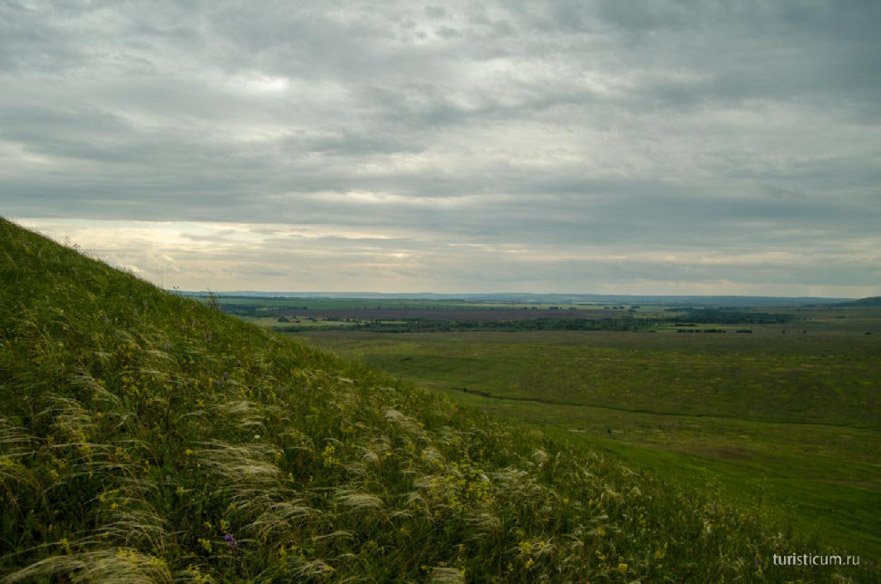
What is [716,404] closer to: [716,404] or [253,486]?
[716,404]

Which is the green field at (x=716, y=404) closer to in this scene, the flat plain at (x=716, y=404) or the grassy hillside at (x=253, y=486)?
the flat plain at (x=716, y=404)

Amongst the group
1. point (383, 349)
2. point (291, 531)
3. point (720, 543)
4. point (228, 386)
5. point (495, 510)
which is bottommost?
point (383, 349)

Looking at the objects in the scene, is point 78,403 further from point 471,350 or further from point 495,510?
point 471,350

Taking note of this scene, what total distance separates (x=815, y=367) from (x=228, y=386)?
129 metres

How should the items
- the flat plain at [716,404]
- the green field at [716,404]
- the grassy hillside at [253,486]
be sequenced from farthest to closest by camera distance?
the green field at [716,404]
the flat plain at [716,404]
the grassy hillside at [253,486]

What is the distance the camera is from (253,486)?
603 cm

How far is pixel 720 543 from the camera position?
1032cm

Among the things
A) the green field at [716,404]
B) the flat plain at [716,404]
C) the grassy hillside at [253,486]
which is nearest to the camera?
the grassy hillside at [253,486]

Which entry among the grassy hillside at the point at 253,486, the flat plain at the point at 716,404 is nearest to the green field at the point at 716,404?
the flat plain at the point at 716,404

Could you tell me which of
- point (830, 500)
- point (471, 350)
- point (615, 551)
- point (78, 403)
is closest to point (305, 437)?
point (78, 403)

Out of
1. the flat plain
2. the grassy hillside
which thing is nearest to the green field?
the flat plain

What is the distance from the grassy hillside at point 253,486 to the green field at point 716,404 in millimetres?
10290

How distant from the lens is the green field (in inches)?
1367

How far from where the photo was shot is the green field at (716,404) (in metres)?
34.7
